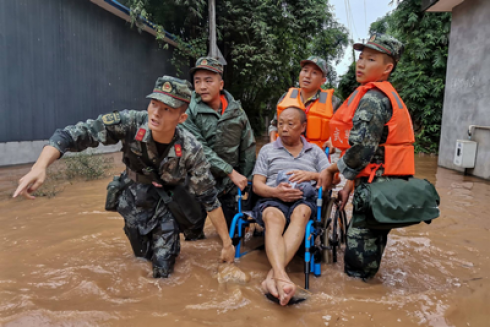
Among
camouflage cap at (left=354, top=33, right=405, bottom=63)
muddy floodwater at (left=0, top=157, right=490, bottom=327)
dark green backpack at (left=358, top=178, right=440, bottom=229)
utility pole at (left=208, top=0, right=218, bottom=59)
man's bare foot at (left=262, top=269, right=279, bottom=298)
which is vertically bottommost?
muddy floodwater at (left=0, top=157, right=490, bottom=327)

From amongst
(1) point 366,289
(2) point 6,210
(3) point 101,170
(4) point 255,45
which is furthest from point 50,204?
(4) point 255,45

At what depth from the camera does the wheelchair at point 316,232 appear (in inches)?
109

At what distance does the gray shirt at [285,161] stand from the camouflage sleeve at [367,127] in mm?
733

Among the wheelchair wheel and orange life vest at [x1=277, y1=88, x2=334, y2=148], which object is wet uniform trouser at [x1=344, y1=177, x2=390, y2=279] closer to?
the wheelchair wheel

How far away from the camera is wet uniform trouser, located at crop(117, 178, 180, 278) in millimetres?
2873

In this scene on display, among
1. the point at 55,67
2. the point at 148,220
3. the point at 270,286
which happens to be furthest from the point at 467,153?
the point at 55,67

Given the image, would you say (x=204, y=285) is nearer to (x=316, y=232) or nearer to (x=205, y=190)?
(x=205, y=190)

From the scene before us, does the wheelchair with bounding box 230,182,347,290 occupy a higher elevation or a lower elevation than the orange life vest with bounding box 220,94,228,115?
lower

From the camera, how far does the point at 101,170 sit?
645cm

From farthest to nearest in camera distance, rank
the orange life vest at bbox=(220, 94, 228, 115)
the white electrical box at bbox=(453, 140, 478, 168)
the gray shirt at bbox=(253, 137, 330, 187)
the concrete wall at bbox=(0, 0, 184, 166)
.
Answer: the white electrical box at bbox=(453, 140, 478, 168) < the concrete wall at bbox=(0, 0, 184, 166) < the orange life vest at bbox=(220, 94, 228, 115) < the gray shirt at bbox=(253, 137, 330, 187)

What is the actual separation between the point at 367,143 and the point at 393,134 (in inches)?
8.6

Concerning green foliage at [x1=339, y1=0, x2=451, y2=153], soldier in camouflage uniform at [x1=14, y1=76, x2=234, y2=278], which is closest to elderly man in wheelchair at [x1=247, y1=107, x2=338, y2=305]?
soldier in camouflage uniform at [x1=14, y1=76, x2=234, y2=278]

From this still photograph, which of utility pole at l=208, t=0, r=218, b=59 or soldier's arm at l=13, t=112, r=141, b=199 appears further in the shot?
utility pole at l=208, t=0, r=218, b=59

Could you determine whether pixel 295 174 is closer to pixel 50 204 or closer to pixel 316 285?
pixel 316 285
